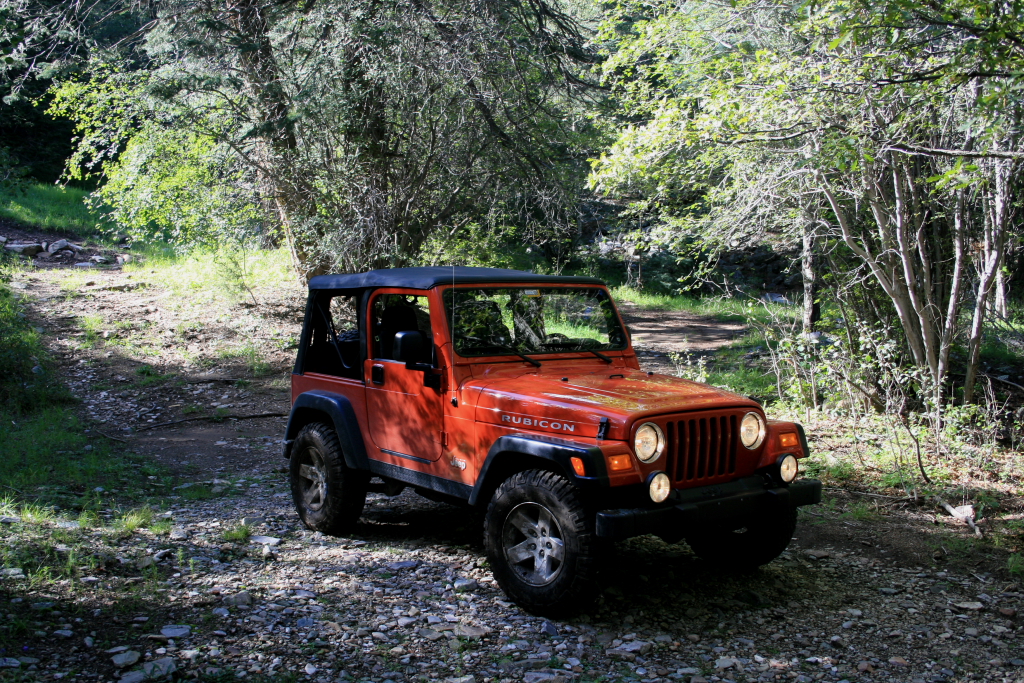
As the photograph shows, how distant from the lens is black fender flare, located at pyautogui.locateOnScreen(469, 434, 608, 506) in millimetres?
3889

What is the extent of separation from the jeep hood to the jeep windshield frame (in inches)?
10.9

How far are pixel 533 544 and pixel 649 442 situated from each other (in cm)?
85

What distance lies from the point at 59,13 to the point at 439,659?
11014 millimetres

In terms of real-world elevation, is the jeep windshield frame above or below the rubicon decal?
above

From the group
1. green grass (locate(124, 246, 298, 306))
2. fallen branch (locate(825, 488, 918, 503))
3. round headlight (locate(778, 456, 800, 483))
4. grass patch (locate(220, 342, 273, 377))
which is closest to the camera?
round headlight (locate(778, 456, 800, 483))

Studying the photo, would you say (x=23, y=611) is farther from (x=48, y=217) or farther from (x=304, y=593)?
(x=48, y=217)

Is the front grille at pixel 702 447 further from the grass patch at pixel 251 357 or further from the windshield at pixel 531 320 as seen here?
the grass patch at pixel 251 357

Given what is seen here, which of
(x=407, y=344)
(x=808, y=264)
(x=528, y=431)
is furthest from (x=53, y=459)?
(x=808, y=264)

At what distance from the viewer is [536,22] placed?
12055 mm

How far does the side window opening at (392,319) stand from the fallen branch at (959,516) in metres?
4.21

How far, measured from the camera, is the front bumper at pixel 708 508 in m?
3.82

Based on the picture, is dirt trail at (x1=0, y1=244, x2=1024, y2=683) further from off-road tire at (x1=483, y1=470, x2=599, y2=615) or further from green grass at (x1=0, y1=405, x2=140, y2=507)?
green grass at (x1=0, y1=405, x2=140, y2=507)

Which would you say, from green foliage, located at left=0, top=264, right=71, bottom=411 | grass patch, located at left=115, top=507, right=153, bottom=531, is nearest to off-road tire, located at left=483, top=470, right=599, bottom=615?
grass patch, located at left=115, top=507, right=153, bottom=531

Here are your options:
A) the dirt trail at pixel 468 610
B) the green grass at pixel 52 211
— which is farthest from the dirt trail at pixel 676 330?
the green grass at pixel 52 211
